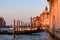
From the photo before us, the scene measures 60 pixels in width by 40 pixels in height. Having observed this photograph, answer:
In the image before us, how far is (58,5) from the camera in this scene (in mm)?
28141

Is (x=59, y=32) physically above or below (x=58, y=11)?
below

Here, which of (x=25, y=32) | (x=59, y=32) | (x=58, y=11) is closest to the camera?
(x=59, y=32)

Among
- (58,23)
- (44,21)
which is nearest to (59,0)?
(58,23)

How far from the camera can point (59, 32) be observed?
25984mm

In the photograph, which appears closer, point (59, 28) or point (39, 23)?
point (59, 28)

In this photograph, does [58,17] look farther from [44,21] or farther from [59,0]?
[44,21]

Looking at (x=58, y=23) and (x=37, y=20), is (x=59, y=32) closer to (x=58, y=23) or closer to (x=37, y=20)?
(x=58, y=23)

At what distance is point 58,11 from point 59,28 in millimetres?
2557

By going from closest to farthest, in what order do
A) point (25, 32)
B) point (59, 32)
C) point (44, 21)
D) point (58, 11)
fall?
point (59, 32), point (58, 11), point (25, 32), point (44, 21)

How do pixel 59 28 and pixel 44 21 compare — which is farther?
pixel 44 21

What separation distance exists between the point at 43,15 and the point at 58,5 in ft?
327

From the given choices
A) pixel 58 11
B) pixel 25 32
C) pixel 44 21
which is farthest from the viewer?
pixel 44 21

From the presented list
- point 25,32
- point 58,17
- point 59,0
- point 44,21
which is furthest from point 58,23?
point 44,21

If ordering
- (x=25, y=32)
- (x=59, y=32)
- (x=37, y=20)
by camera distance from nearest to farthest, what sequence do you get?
(x=59, y=32) < (x=25, y=32) < (x=37, y=20)
